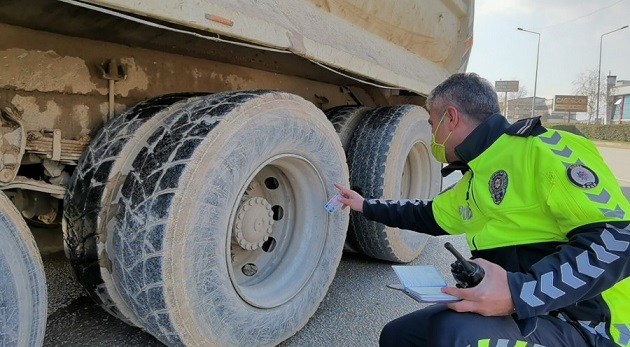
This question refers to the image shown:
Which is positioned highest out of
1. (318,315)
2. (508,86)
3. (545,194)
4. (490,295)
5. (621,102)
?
(508,86)

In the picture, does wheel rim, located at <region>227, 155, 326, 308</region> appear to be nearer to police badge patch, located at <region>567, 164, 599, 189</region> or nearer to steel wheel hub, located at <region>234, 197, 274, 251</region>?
steel wheel hub, located at <region>234, 197, 274, 251</region>

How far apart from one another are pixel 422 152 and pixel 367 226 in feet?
3.24

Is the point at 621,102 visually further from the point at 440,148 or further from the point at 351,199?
the point at 440,148

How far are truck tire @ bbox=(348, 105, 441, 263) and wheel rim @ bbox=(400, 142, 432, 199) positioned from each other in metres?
0.35

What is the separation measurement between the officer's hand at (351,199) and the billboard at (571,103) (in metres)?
56.6

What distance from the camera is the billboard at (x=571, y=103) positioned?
52375mm

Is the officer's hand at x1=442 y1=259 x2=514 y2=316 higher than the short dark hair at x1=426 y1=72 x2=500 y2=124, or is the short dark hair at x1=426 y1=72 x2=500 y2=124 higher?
the short dark hair at x1=426 y1=72 x2=500 y2=124

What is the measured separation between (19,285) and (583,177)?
155cm

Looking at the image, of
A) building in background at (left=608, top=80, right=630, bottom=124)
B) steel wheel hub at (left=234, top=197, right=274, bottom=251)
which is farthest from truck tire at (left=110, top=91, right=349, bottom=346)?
building in background at (left=608, top=80, right=630, bottom=124)

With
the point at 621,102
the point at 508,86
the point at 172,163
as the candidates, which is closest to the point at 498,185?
the point at 172,163

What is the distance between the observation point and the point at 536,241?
153cm

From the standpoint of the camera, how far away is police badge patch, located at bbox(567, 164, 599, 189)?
136 cm

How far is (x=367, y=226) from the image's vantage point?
3.35m

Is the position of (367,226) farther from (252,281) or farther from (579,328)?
(579,328)
